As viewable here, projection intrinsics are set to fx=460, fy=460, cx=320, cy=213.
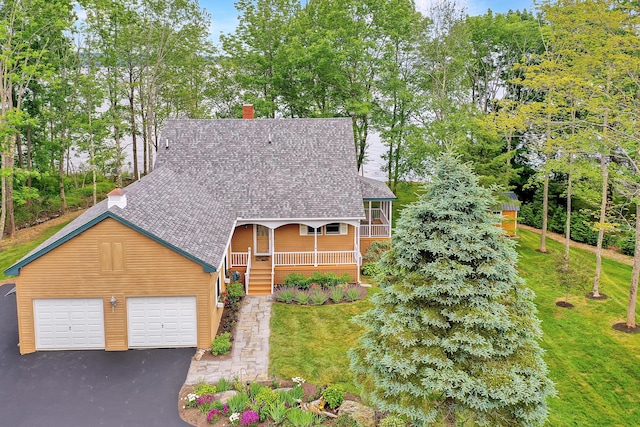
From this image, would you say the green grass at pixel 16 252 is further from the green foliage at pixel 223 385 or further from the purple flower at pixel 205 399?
the purple flower at pixel 205 399

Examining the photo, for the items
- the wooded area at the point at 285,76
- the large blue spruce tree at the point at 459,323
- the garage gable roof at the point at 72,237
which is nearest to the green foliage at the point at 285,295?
the garage gable roof at the point at 72,237

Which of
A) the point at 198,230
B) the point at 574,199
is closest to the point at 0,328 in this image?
the point at 198,230

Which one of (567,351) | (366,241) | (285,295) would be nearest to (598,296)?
(567,351)

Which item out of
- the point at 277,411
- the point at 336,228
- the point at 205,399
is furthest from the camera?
the point at 336,228

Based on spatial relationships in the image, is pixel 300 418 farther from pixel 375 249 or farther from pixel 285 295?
pixel 375 249

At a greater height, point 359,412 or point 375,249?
point 375,249

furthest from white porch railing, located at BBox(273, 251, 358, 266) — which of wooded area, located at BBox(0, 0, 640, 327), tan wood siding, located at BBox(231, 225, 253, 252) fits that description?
wooded area, located at BBox(0, 0, 640, 327)

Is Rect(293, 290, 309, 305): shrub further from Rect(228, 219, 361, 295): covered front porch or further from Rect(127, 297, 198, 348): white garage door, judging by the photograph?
Rect(127, 297, 198, 348): white garage door
